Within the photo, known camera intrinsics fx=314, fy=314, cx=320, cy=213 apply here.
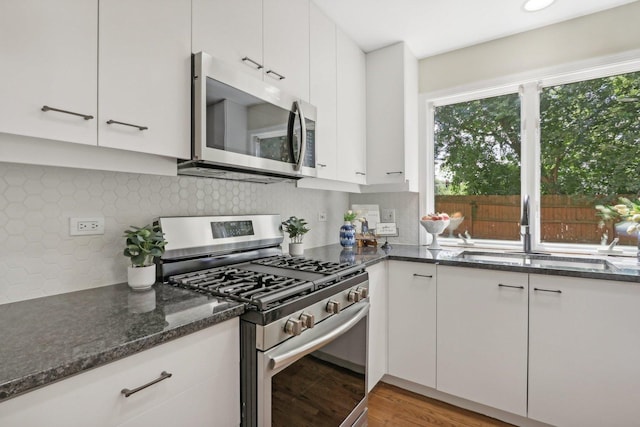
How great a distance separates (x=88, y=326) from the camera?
0.89m

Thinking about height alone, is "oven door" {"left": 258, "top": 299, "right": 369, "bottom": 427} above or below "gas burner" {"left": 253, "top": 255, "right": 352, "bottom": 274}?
below

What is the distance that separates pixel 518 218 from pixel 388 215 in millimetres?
999

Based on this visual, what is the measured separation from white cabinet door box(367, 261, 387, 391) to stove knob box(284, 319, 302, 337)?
0.84 metres

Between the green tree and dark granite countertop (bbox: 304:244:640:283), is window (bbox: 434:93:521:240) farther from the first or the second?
dark granite countertop (bbox: 304:244:640:283)

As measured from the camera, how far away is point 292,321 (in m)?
1.15

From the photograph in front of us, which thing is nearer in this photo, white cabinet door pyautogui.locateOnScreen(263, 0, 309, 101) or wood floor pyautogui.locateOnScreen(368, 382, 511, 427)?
white cabinet door pyautogui.locateOnScreen(263, 0, 309, 101)

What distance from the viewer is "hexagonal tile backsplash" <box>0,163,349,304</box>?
43.3 inches

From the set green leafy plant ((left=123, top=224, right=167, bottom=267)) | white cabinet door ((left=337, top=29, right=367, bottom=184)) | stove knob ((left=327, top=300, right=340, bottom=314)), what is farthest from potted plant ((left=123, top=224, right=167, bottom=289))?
white cabinet door ((left=337, top=29, right=367, bottom=184))

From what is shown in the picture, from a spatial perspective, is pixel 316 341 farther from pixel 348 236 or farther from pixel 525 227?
pixel 525 227

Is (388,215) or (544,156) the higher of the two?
(544,156)

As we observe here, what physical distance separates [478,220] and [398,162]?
836mm

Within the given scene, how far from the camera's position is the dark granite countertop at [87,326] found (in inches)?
26.3

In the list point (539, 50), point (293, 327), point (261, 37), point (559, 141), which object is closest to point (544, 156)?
point (559, 141)

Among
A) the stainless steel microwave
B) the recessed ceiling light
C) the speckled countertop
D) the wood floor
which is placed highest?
the recessed ceiling light
